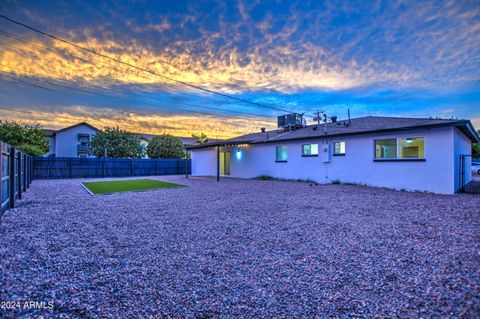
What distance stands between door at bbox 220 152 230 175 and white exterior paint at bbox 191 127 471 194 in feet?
7.34

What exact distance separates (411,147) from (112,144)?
98.2ft

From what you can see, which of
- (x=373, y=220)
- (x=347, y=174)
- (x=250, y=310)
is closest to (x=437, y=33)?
(x=347, y=174)

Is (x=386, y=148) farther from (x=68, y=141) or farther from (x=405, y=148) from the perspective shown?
(x=68, y=141)

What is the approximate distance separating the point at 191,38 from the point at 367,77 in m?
9.50

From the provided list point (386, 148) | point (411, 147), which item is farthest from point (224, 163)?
point (411, 147)

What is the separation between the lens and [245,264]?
323cm

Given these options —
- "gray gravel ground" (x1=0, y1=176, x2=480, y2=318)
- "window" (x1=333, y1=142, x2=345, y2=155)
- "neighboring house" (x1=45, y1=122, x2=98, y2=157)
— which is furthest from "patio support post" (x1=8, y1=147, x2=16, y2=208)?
"neighboring house" (x1=45, y1=122, x2=98, y2=157)

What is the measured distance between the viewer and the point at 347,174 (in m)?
12.8

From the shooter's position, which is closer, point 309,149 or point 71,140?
point 309,149

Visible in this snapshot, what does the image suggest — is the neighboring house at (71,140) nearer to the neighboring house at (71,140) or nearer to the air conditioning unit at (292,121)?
the neighboring house at (71,140)

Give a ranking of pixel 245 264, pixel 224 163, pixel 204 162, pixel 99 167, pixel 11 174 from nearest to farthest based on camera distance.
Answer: pixel 245 264, pixel 11 174, pixel 224 163, pixel 99 167, pixel 204 162

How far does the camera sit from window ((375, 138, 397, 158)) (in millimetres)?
11280

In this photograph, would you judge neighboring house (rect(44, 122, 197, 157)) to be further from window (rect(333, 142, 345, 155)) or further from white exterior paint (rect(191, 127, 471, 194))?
window (rect(333, 142, 345, 155))

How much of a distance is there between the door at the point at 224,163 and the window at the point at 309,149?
807 centimetres
